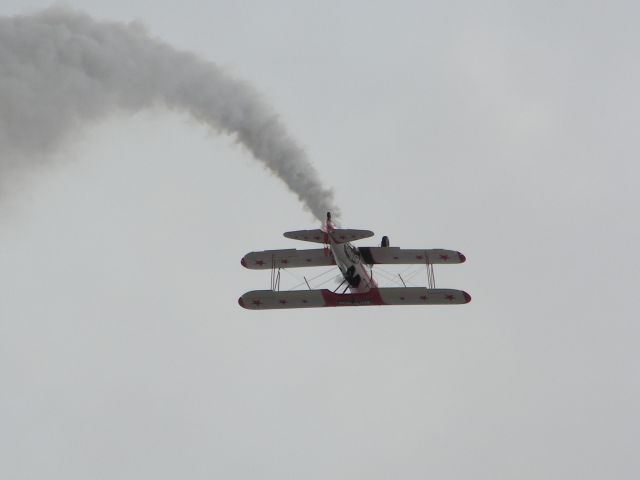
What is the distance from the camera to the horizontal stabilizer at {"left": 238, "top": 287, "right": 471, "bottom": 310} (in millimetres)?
43562

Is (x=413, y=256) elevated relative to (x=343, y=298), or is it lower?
elevated

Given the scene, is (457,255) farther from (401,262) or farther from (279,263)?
(279,263)

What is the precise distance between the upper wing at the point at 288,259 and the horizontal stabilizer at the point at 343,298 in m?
3.14

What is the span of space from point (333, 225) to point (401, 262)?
6504 mm

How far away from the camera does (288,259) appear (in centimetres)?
4716

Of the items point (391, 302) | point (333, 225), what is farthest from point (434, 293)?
point (333, 225)

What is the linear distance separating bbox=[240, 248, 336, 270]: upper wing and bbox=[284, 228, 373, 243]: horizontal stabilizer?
3.77 m

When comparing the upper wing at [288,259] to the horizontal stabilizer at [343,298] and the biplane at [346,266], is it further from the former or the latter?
the horizontal stabilizer at [343,298]

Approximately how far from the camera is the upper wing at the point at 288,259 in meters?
46.8

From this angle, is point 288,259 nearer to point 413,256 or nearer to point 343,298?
point 343,298

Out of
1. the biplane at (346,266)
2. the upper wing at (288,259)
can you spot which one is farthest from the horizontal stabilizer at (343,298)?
the upper wing at (288,259)

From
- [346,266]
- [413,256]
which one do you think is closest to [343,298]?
[346,266]

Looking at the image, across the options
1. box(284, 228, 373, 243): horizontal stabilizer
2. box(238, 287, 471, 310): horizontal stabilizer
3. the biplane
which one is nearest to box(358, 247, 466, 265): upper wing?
the biplane

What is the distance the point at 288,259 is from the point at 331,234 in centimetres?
547
